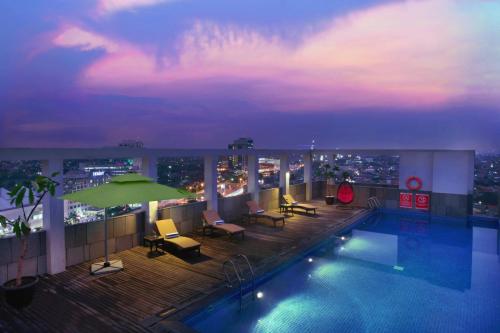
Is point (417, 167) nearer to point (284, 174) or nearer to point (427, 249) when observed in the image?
point (427, 249)

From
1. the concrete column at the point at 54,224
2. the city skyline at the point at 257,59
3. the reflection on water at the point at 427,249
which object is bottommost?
the reflection on water at the point at 427,249

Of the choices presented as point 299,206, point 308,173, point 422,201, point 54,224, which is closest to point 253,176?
point 299,206

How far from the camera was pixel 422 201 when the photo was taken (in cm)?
1352

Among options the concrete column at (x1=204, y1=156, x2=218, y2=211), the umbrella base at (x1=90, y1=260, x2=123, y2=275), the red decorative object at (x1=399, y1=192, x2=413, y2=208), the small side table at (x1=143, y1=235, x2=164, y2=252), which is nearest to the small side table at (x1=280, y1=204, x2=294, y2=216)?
the concrete column at (x1=204, y1=156, x2=218, y2=211)

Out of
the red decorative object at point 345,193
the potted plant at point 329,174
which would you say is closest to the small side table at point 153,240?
the red decorative object at point 345,193

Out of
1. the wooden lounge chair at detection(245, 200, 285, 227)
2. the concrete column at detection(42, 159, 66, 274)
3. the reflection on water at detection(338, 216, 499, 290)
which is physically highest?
the concrete column at detection(42, 159, 66, 274)

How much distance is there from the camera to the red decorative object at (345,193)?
568 inches

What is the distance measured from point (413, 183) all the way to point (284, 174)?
19.8ft

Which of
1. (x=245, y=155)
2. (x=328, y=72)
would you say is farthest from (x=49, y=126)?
(x=328, y=72)

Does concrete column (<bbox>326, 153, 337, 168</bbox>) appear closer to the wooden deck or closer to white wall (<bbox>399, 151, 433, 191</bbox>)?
white wall (<bbox>399, 151, 433, 191</bbox>)

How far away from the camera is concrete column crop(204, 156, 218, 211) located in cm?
1011

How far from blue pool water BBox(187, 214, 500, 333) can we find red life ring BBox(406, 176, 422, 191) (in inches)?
167

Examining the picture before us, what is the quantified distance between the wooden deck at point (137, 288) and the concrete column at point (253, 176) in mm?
3330

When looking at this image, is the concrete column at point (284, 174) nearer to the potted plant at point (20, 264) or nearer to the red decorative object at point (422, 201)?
the red decorative object at point (422, 201)
